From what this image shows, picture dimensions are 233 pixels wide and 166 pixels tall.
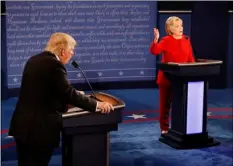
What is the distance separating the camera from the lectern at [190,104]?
470cm

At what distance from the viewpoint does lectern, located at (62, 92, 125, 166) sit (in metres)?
3.01

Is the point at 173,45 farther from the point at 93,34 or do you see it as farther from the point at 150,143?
the point at 93,34

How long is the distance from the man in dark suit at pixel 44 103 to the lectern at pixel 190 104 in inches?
73.5

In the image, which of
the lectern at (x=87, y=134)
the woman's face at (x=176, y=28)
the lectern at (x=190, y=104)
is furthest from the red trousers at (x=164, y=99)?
the lectern at (x=87, y=134)

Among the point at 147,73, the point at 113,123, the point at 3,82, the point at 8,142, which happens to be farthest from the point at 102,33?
the point at 113,123

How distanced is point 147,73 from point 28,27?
226cm

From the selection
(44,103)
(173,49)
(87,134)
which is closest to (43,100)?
(44,103)

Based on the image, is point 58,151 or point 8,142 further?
point 8,142

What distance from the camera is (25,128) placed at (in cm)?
291

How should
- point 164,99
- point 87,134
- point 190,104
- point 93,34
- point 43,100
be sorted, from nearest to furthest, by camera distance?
point 43,100, point 87,134, point 190,104, point 164,99, point 93,34

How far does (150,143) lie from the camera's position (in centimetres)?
509

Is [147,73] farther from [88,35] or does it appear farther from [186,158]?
[186,158]

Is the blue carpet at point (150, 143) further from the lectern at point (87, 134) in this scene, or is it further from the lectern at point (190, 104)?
the lectern at point (87, 134)

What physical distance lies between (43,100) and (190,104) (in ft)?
7.54
